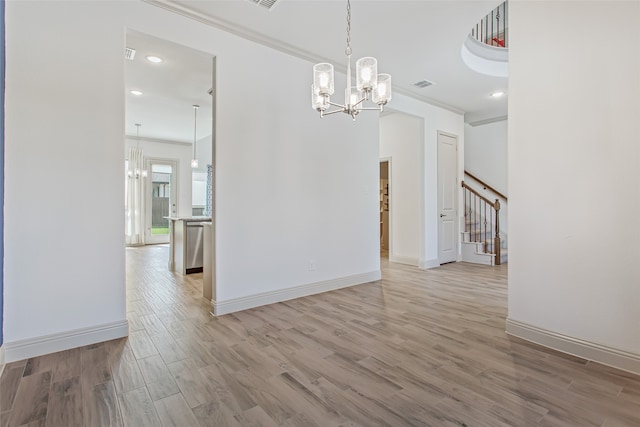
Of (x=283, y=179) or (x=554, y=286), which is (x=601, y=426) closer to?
(x=554, y=286)

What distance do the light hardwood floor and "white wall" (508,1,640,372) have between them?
0.30 meters

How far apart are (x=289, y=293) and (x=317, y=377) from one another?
175cm

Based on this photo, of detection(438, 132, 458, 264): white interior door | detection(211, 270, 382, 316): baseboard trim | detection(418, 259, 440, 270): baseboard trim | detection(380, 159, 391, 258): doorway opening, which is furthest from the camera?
detection(380, 159, 391, 258): doorway opening

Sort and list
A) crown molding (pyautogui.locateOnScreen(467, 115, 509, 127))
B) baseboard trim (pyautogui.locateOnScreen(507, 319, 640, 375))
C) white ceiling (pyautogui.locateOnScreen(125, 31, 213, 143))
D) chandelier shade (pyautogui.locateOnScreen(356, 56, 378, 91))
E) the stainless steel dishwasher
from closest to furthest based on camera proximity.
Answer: baseboard trim (pyautogui.locateOnScreen(507, 319, 640, 375)), chandelier shade (pyautogui.locateOnScreen(356, 56, 378, 91)), white ceiling (pyautogui.locateOnScreen(125, 31, 213, 143)), the stainless steel dishwasher, crown molding (pyautogui.locateOnScreen(467, 115, 509, 127))

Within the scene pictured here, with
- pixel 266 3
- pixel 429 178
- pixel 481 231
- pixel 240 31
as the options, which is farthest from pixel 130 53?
pixel 481 231

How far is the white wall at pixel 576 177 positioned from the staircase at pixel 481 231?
12.1 feet

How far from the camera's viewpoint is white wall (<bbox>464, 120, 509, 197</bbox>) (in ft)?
22.7

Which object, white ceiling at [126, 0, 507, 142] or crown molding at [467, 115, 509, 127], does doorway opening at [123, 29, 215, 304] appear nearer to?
white ceiling at [126, 0, 507, 142]

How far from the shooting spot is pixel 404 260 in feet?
19.9

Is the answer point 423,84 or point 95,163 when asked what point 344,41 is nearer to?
point 423,84

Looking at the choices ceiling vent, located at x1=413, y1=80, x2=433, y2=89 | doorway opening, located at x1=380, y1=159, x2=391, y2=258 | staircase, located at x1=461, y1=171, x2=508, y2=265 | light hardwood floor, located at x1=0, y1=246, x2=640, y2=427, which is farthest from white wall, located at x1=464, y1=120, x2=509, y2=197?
light hardwood floor, located at x1=0, y1=246, x2=640, y2=427

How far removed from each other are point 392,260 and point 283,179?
3.52m

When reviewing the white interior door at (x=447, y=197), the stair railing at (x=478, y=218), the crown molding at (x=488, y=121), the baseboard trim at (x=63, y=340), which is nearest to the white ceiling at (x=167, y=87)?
the baseboard trim at (x=63, y=340)

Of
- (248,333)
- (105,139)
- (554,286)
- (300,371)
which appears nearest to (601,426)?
(554,286)
